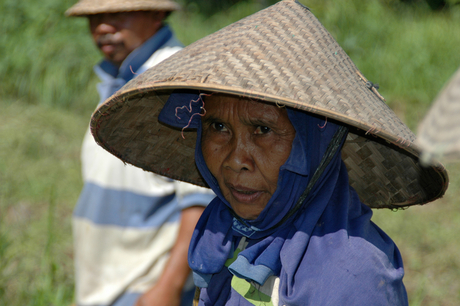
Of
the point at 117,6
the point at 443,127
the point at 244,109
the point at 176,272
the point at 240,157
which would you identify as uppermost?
the point at 443,127

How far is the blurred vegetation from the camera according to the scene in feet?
11.9

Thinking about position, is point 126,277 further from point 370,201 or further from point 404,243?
point 404,243

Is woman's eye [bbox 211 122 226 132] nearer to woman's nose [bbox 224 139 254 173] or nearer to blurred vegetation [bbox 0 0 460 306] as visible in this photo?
woman's nose [bbox 224 139 254 173]

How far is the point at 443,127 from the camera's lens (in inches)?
19.3

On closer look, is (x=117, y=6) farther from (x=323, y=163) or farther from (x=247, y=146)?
(x=323, y=163)

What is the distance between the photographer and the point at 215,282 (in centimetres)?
153

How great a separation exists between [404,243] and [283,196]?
9.99 ft

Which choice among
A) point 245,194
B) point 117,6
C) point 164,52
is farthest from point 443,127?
point 117,6

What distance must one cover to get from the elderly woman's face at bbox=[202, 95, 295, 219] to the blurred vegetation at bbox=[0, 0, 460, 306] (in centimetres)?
171

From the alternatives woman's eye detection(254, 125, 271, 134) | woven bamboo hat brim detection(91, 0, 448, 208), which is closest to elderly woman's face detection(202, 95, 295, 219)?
woman's eye detection(254, 125, 271, 134)

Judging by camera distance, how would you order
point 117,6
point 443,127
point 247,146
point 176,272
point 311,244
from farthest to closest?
point 117,6 < point 176,272 < point 247,146 < point 311,244 < point 443,127

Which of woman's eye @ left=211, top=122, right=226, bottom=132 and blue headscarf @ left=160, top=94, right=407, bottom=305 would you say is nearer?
blue headscarf @ left=160, top=94, right=407, bottom=305

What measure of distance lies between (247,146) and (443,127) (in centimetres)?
93

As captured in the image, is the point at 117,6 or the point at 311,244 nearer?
the point at 311,244
